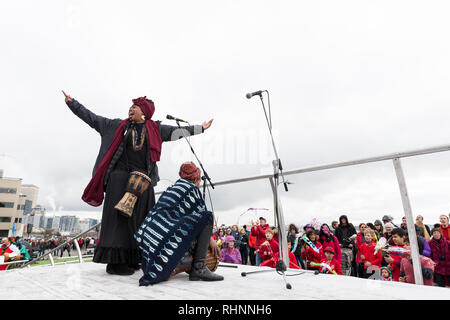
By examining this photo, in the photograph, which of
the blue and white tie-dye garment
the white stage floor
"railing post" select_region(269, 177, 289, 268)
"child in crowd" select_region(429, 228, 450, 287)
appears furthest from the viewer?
"child in crowd" select_region(429, 228, 450, 287)

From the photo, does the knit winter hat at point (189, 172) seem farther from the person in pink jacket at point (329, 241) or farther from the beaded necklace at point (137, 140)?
the person in pink jacket at point (329, 241)

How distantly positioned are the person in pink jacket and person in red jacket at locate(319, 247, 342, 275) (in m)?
0.13

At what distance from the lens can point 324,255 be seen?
4.63 meters

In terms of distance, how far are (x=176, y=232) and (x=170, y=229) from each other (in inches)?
1.9

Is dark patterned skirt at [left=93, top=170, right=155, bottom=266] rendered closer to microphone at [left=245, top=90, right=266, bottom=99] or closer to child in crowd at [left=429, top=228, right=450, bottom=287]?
microphone at [left=245, top=90, right=266, bottom=99]

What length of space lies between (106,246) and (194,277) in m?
0.80

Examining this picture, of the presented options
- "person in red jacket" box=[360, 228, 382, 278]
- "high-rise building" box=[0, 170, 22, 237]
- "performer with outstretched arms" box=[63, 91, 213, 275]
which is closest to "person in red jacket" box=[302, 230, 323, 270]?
"person in red jacket" box=[360, 228, 382, 278]

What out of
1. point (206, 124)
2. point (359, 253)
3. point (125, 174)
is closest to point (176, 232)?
point (125, 174)

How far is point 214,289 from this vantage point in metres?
1.71

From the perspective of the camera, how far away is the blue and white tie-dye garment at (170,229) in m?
1.90

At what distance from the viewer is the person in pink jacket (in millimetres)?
4635

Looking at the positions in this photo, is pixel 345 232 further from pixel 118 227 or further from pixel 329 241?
pixel 118 227

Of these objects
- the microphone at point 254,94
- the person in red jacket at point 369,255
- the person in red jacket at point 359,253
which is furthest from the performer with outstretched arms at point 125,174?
the person in red jacket at point 359,253
